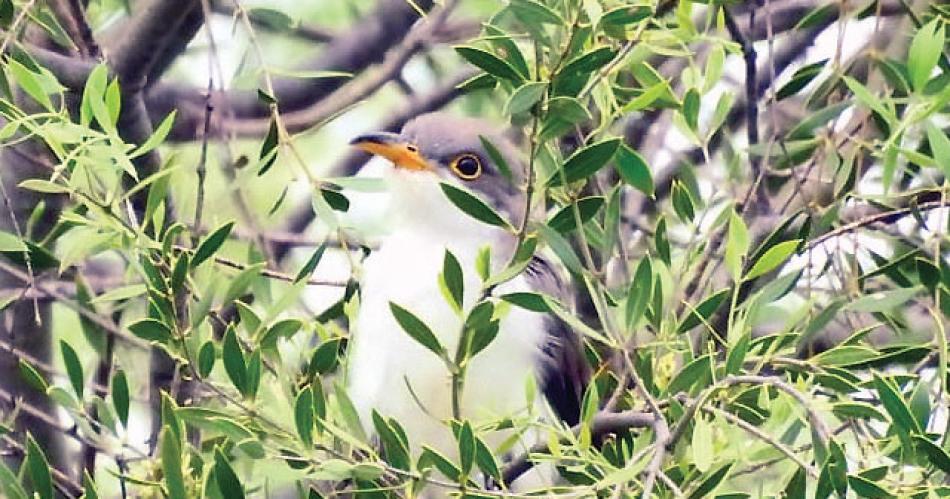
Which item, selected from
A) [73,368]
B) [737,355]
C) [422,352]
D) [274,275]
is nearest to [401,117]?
[422,352]

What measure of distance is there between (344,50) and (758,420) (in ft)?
6.80

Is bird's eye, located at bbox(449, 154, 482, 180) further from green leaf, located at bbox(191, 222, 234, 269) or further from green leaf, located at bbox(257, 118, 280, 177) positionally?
green leaf, located at bbox(191, 222, 234, 269)

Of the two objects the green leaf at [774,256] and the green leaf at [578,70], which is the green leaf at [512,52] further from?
the green leaf at [774,256]

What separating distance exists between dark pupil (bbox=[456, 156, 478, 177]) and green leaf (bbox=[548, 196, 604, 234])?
151 centimetres

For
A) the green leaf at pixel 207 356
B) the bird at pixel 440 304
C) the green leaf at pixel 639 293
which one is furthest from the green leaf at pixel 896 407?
the bird at pixel 440 304

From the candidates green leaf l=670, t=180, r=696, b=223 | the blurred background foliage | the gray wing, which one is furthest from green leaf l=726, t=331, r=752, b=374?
the gray wing

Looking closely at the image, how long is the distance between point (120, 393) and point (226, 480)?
32 centimetres

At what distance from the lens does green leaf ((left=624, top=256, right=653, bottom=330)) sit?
1.78 m

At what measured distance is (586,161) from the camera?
1766 millimetres

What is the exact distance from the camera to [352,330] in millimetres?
2135

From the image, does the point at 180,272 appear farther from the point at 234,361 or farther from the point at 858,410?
the point at 858,410

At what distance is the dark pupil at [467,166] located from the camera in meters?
3.32

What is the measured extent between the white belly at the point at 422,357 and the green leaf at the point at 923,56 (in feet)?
3.14

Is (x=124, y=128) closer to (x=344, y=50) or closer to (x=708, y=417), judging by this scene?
(x=344, y=50)
